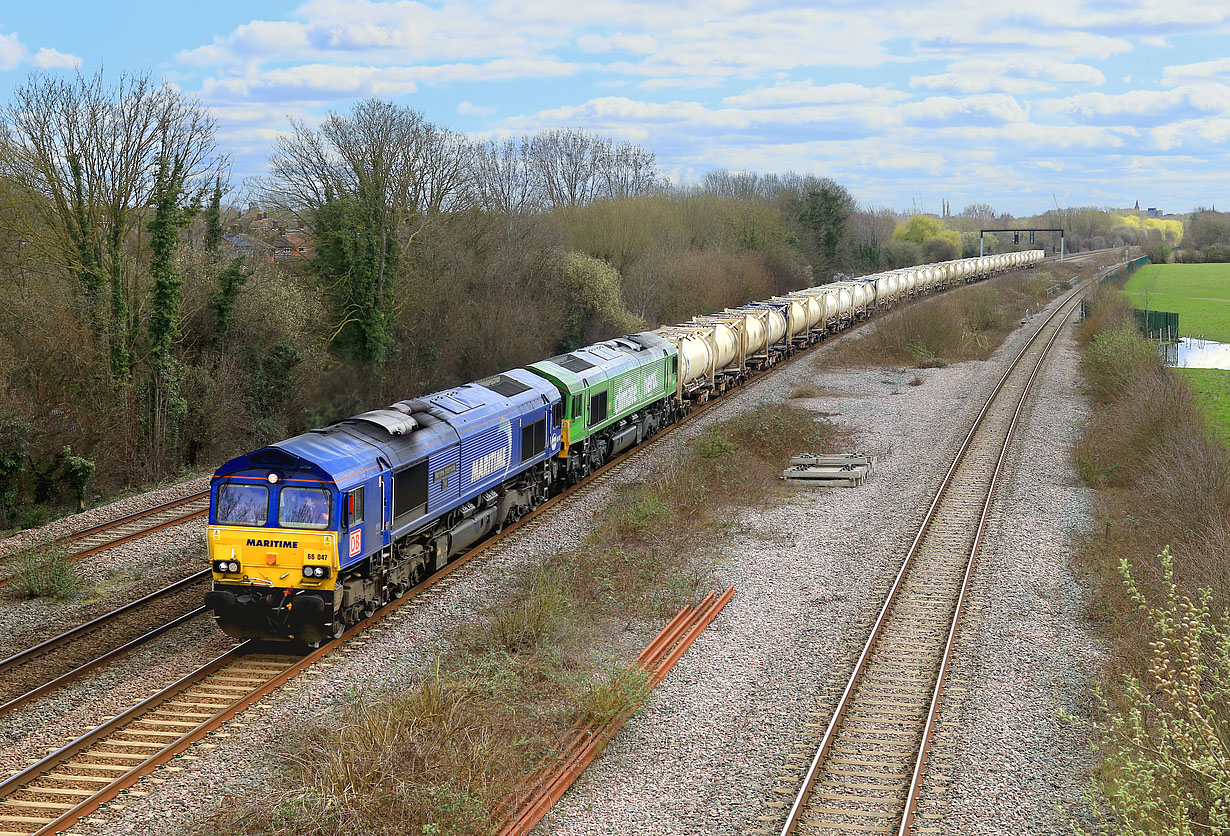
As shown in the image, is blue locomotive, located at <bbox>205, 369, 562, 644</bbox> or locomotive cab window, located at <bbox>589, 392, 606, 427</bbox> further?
locomotive cab window, located at <bbox>589, 392, 606, 427</bbox>

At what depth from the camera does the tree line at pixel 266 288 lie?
93.8 ft

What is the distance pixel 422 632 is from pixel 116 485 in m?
17.1

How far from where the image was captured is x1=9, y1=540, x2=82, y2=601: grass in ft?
57.7

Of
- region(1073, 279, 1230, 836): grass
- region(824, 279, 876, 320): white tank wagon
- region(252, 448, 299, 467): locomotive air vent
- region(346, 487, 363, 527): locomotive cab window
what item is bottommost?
region(1073, 279, 1230, 836): grass

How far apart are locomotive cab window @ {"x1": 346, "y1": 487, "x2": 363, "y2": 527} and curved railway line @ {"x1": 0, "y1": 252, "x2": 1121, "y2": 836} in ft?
6.85

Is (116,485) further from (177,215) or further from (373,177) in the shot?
(373,177)

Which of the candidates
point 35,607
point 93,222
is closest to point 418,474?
point 35,607

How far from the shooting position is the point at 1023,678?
1468cm

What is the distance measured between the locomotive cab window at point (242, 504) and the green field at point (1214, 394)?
85.0 feet

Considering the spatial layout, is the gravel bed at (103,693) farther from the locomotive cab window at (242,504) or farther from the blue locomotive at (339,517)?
the locomotive cab window at (242,504)

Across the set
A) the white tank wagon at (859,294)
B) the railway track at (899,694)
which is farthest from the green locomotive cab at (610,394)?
the white tank wagon at (859,294)

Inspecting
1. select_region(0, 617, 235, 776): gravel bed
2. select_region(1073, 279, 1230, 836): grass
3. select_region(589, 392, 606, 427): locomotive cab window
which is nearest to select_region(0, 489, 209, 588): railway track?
select_region(0, 617, 235, 776): gravel bed

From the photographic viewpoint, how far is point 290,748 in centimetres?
1188

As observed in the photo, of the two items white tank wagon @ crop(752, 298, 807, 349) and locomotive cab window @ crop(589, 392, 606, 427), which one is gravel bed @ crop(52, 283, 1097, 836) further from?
white tank wagon @ crop(752, 298, 807, 349)
